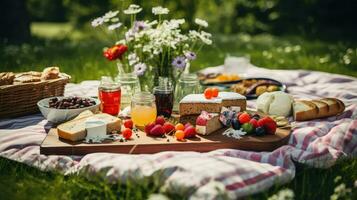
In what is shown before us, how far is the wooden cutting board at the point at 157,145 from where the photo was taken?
10.8ft

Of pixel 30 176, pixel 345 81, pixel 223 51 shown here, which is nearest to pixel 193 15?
pixel 223 51

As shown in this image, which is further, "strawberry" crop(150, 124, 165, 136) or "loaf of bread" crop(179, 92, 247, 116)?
"loaf of bread" crop(179, 92, 247, 116)

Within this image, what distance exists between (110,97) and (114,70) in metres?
2.62

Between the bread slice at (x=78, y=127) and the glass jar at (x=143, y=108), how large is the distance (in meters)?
0.15

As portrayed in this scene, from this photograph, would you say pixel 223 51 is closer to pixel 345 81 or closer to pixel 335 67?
pixel 335 67

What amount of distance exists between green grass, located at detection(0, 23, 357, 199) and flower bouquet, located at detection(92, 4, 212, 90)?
44.0 inches

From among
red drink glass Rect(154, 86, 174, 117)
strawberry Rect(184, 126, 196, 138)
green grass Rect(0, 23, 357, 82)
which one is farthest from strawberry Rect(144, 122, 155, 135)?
green grass Rect(0, 23, 357, 82)

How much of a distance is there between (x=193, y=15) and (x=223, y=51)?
578cm

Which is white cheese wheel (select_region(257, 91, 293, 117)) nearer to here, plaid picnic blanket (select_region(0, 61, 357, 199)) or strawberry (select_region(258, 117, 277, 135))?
plaid picnic blanket (select_region(0, 61, 357, 199))

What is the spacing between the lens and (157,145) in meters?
3.32

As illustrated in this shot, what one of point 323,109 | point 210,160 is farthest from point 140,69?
point 323,109

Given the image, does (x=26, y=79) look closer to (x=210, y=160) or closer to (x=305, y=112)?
(x=210, y=160)

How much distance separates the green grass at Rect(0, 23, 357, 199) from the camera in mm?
2971

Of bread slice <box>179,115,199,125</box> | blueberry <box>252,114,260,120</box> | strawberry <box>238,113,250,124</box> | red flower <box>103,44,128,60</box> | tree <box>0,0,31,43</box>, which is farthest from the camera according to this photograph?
tree <box>0,0,31,43</box>
